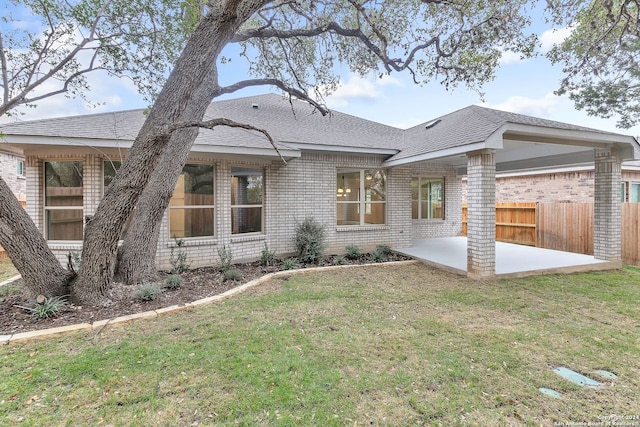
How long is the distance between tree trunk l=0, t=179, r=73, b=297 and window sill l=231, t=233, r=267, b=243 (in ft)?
12.4

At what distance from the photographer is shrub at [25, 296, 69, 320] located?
Result: 4293mm

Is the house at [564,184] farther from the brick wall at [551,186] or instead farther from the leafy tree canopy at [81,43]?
the leafy tree canopy at [81,43]

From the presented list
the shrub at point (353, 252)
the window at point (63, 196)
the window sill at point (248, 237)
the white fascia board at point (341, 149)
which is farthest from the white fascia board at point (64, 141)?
the shrub at point (353, 252)

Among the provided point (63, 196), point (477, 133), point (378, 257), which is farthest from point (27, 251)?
point (477, 133)

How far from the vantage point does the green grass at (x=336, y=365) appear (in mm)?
2531

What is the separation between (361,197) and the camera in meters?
10.1

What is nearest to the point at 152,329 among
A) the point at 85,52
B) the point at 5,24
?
the point at 85,52

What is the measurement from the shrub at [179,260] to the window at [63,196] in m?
2.22

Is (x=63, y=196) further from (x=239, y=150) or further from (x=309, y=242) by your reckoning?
(x=309, y=242)

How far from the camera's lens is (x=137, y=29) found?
7230mm

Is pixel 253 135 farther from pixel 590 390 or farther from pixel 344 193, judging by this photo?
pixel 590 390

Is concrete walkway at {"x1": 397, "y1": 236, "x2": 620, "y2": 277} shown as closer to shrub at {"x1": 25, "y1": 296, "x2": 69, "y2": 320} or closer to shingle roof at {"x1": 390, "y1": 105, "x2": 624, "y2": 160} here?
shingle roof at {"x1": 390, "y1": 105, "x2": 624, "y2": 160}

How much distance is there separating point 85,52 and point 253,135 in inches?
160

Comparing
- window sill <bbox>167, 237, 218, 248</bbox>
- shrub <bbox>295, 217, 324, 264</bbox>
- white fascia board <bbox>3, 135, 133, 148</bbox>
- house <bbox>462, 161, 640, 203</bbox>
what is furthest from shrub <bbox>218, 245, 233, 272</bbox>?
house <bbox>462, 161, 640, 203</bbox>
